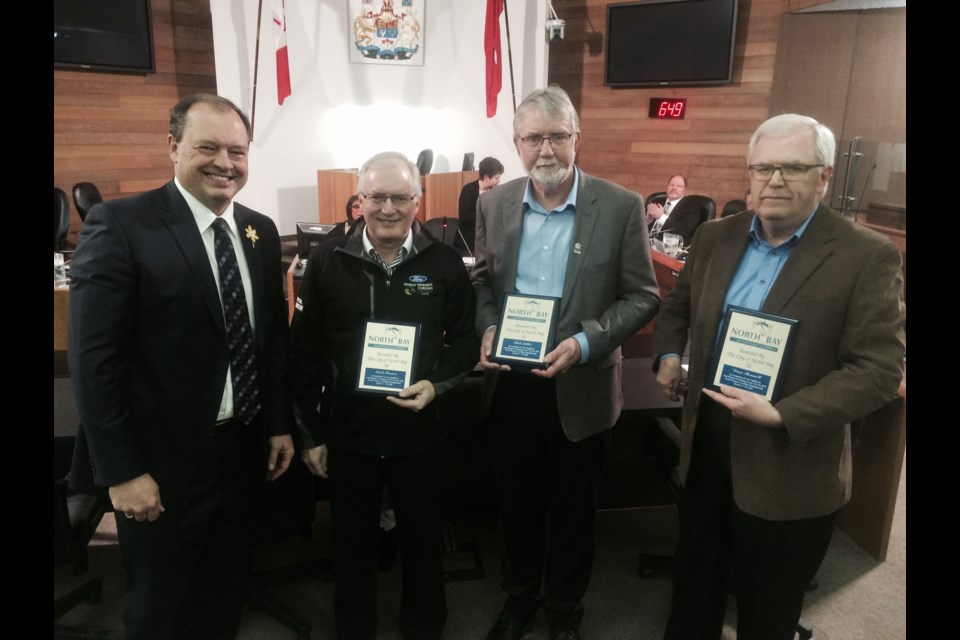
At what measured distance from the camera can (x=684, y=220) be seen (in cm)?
552

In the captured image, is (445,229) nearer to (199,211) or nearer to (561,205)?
(561,205)

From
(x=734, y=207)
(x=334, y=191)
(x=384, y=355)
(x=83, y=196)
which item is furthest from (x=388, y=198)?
(x=334, y=191)

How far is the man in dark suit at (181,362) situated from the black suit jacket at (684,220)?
14.3ft

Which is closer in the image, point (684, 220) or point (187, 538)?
point (187, 538)

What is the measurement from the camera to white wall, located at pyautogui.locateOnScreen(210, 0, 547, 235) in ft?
22.3

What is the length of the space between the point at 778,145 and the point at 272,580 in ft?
7.32

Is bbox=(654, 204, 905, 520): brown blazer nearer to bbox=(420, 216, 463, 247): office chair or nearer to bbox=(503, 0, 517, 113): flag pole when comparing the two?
bbox=(420, 216, 463, 247): office chair

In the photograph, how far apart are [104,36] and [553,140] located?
19.2 feet

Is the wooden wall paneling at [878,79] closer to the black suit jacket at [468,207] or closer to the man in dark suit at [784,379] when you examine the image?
the black suit jacket at [468,207]

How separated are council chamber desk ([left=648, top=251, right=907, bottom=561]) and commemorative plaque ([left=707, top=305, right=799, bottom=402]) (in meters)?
1.39

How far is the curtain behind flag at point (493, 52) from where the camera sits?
6738mm

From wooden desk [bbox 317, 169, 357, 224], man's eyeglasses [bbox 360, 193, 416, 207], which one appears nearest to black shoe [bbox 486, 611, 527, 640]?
man's eyeglasses [bbox 360, 193, 416, 207]

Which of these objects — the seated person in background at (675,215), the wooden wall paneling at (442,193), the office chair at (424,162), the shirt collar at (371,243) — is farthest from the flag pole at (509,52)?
the shirt collar at (371,243)

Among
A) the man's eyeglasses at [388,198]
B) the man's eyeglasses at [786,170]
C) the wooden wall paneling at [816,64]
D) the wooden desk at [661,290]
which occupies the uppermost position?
the wooden wall paneling at [816,64]
